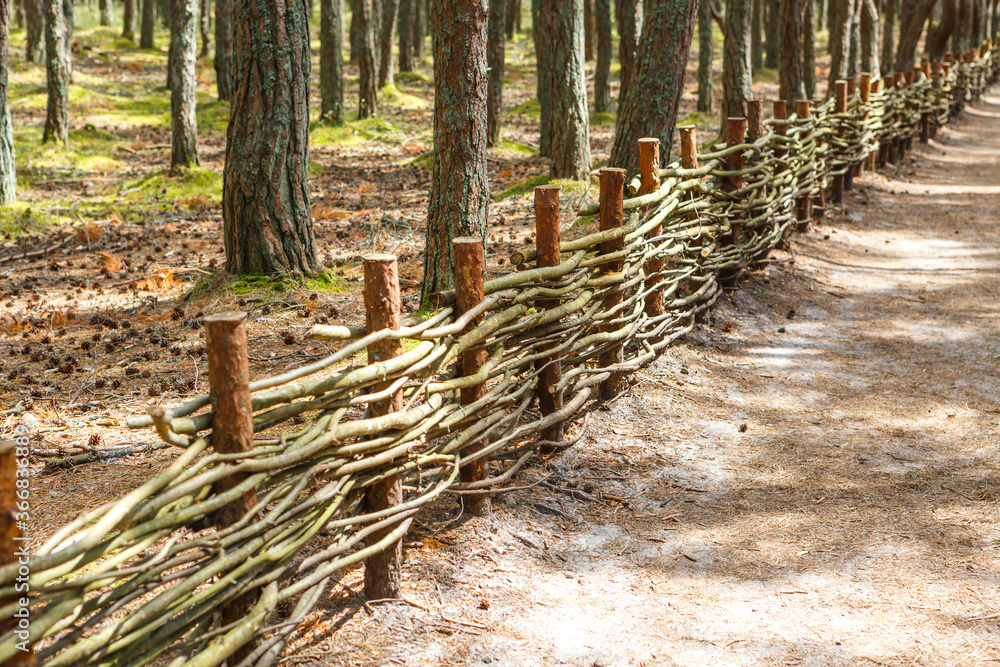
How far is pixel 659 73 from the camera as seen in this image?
653 cm

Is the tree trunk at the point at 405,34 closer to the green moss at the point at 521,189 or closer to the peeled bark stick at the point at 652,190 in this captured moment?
the green moss at the point at 521,189

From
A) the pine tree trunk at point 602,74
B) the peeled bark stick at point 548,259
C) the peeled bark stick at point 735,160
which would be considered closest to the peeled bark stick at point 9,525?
the peeled bark stick at point 548,259

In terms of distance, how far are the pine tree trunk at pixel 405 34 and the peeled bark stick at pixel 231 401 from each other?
18.9 m

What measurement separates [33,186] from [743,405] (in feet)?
29.9

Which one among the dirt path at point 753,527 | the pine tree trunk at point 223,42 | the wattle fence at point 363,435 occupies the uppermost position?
the pine tree trunk at point 223,42

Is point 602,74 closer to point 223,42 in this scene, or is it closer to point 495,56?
point 495,56

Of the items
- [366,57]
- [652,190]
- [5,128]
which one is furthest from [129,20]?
[652,190]

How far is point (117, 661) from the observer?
205cm

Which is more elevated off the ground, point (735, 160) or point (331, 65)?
point (331, 65)

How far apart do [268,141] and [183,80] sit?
4448 mm

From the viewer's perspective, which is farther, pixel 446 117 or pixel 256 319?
pixel 256 319

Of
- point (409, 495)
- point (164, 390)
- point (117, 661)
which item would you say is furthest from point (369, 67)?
point (117, 661)

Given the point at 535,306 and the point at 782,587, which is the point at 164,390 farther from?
the point at 782,587

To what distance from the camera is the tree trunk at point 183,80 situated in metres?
9.14
